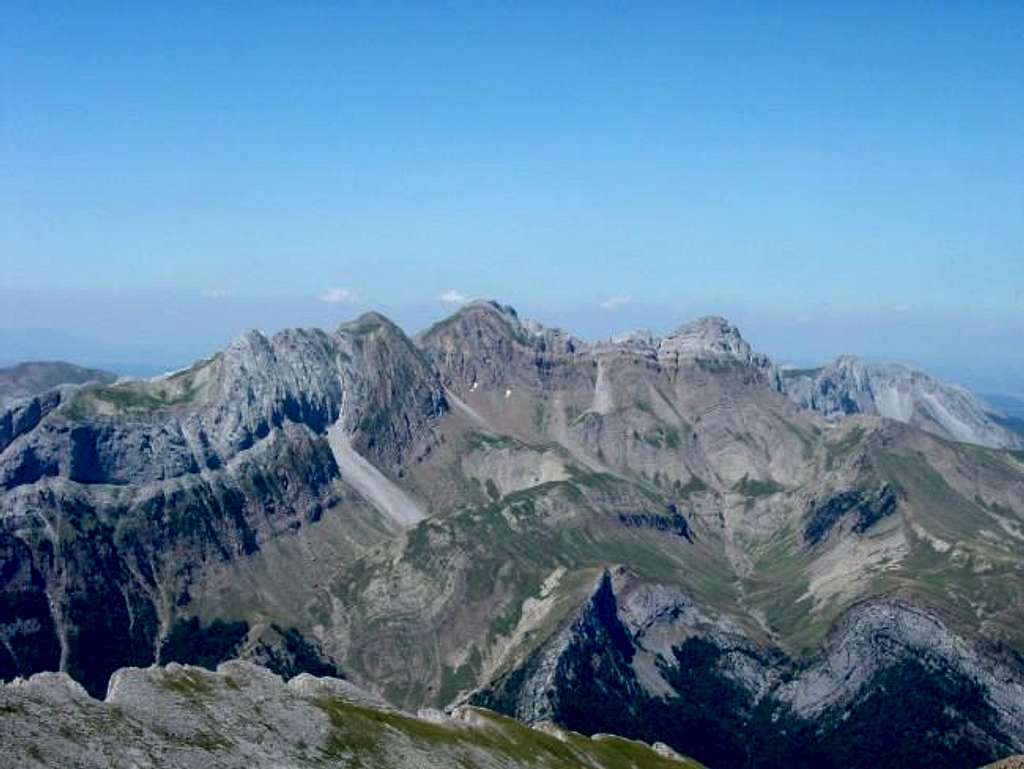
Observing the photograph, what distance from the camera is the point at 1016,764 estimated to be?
146 meters

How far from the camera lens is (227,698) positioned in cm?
15250

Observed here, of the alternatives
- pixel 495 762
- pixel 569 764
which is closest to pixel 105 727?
pixel 495 762

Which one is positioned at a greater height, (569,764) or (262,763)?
(262,763)

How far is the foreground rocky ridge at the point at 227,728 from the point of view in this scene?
125 metres

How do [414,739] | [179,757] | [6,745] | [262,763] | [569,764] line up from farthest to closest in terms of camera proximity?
[569,764], [414,739], [262,763], [179,757], [6,745]

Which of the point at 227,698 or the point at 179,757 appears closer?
the point at 179,757

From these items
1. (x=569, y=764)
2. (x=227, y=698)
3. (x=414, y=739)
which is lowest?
(x=569, y=764)

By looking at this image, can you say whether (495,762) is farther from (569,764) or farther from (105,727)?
(105,727)

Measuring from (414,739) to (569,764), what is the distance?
36958 millimetres

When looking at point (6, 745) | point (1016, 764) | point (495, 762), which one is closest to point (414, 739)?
point (495, 762)

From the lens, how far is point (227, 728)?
5645 inches

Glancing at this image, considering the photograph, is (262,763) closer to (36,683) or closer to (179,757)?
(179,757)

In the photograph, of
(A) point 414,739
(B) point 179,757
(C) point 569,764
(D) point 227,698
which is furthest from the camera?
(C) point 569,764

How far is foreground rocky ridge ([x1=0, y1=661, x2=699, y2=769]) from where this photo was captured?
12494 cm
